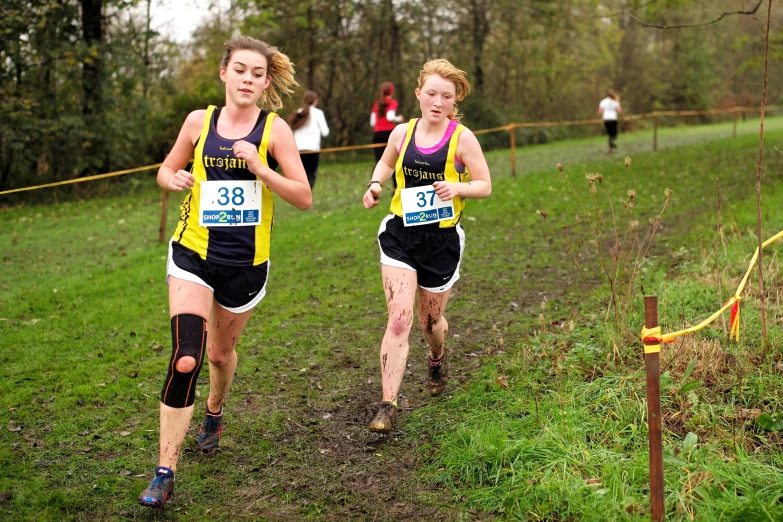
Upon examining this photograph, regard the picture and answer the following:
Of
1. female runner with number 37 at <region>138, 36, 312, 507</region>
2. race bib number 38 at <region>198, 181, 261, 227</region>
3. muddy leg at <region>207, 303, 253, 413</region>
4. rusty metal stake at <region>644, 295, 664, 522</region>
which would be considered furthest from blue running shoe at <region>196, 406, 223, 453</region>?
rusty metal stake at <region>644, 295, 664, 522</region>

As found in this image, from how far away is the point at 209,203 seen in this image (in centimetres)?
378

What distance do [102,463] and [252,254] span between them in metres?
1.37

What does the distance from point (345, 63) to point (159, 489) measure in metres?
21.8

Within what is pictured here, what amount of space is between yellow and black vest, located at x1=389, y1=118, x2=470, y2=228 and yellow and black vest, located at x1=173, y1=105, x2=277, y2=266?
2.99ft

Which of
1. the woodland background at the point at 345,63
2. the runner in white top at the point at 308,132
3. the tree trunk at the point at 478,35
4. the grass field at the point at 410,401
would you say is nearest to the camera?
the grass field at the point at 410,401

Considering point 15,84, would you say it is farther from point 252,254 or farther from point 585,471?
point 585,471

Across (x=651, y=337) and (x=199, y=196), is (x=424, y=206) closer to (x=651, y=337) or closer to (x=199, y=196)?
(x=199, y=196)

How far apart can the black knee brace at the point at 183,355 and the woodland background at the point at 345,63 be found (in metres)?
5.12

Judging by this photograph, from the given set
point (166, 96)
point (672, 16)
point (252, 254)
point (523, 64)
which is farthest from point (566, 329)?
point (672, 16)

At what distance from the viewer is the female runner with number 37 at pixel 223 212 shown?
359 centimetres

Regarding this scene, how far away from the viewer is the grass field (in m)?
3.53

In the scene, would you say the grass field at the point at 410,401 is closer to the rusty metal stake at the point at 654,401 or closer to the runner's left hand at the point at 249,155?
the rusty metal stake at the point at 654,401

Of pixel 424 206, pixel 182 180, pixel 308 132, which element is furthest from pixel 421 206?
pixel 308 132

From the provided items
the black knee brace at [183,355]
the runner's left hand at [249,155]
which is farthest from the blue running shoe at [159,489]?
the runner's left hand at [249,155]
